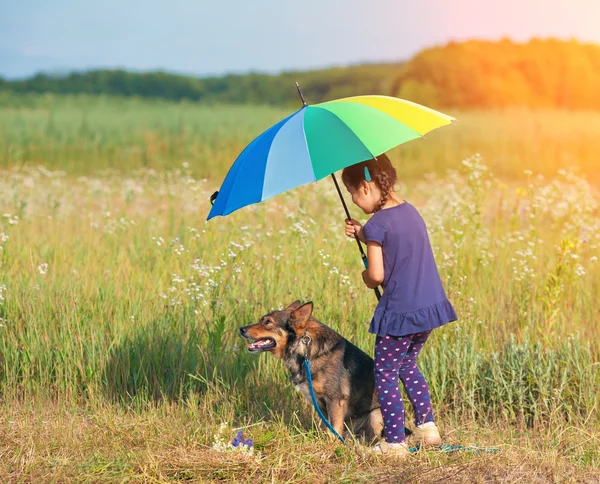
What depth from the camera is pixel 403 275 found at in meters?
4.90

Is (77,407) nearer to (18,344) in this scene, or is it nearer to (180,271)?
(18,344)

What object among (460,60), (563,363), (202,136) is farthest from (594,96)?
(563,363)

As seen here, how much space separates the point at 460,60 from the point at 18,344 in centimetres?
3096

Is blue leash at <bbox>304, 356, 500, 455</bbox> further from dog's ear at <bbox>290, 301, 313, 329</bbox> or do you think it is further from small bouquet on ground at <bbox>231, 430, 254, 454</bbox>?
small bouquet on ground at <bbox>231, 430, 254, 454</bbox>

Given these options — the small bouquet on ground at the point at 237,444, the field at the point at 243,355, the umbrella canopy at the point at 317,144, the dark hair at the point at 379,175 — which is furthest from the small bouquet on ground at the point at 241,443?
the dark hair at the point at 379,175

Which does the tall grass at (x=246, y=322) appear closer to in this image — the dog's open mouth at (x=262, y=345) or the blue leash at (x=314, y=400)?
the blue leash at (x=314, y=400)

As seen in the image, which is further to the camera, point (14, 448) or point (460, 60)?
point (460, 60)

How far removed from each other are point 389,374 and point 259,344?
824mm

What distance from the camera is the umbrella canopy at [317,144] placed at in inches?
183

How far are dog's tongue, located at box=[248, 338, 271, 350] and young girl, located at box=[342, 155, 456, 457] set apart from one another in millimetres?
653

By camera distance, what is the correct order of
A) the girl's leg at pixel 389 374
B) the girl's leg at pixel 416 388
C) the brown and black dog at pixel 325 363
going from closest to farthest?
the girl's leg at pixel 389 374 → the brown and black dog at pixel 325 363 → the girl's leg at pixel 416 388

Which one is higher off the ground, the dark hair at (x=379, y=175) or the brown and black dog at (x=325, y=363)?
the dark hair at (x=379, y=175)

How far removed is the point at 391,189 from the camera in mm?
4914

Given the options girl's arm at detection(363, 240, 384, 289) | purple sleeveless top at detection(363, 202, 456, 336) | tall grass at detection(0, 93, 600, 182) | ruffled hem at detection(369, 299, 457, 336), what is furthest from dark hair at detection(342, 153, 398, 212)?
tall grass at detection(0, 93, 600, 182)
